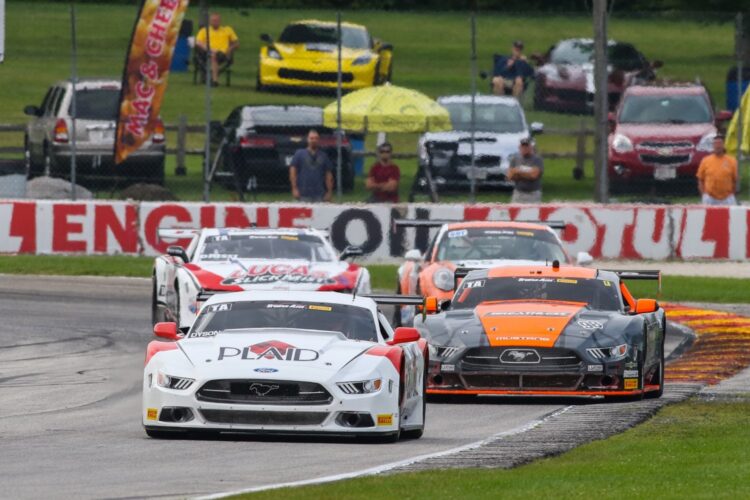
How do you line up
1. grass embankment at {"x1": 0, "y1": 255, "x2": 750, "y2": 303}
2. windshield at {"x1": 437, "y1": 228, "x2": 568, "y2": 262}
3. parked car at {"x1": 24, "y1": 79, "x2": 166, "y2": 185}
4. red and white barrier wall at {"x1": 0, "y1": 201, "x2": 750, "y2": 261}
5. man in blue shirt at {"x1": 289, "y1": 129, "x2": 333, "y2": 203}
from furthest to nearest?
1. parked car at {"x1": 24, "y1": 79, "x2": 166, "y2": 185}
2. man in blue shirt at {"x1": 289, "y1": 129, "x2": 333, "y2": 203}
3. red and white barrier wall at {"x1": 0, "y1": 201, "x2": 750, "y2": 261}
4. grass embankment at {"x1": 0, "y1": 255, "x2": 750, "y2": 303}
5. windshield at {"x1": 437, "y1": 228, "x2": 568, "y2": 262}

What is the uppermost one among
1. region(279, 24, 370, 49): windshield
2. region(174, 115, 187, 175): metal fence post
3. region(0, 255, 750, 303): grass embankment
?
region(279, 24, 370, 49): windshield

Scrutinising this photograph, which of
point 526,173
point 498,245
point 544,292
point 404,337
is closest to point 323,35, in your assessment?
point 526,173

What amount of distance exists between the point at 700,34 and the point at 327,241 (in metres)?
26.9

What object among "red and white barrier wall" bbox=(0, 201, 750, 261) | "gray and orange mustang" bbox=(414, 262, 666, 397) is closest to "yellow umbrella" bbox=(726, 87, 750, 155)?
"red and white barrier wall" bbox=(0, 201, 750, 261)

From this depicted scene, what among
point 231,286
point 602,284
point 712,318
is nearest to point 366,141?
point 712,318

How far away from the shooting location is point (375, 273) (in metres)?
Answer: 27.3

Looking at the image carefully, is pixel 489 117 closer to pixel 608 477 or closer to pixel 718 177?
pixel 718 177

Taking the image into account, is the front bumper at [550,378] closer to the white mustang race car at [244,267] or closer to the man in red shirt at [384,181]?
the white mustang race car at [244,267]

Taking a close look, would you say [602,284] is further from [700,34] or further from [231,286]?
[700,34]

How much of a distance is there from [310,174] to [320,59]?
5.51 m

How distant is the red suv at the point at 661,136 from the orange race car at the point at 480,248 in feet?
33.6

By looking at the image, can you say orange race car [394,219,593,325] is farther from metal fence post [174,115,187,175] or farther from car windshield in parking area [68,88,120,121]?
metal fence post [174,115,187,175]

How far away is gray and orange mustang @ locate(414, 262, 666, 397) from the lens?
15703mm

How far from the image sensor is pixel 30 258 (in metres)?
27.8
